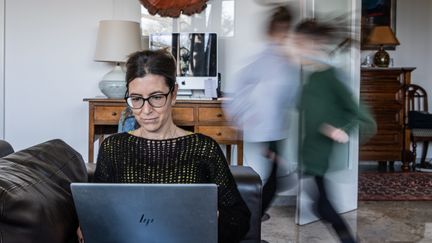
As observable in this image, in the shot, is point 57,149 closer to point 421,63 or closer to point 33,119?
point 33,119

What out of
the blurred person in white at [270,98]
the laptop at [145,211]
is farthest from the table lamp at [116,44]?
the laptop at [145,211]

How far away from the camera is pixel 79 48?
4113 mm

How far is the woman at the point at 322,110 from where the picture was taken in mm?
2340

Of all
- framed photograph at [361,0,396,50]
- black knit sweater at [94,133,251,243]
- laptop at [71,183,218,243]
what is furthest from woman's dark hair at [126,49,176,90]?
framed photograph at [361,0,396,50]

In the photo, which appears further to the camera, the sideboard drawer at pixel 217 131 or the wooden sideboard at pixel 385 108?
the wooden sideboard at pixel 385 108

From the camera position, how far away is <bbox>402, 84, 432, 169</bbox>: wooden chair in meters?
5.70

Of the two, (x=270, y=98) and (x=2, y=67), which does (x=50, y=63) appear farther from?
(x=270, y=98)

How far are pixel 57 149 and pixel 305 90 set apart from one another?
122 cm

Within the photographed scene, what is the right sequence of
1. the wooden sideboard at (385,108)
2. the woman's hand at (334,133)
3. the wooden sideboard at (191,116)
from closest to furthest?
the woman's hand at (334,133) < the wooden sideboard at (191,116) < the wooden sideboard at (385,108)

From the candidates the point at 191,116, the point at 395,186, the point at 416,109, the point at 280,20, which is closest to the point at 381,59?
the point at 416,109

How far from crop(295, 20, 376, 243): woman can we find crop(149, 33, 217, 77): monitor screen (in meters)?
1.48

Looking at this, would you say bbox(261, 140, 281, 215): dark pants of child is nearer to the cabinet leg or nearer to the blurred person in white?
the blurred person in white

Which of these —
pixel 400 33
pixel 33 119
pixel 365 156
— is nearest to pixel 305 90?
pixel 33 119

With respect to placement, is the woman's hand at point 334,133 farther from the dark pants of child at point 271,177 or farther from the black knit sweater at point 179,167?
the black knit sweater at point 179,167
